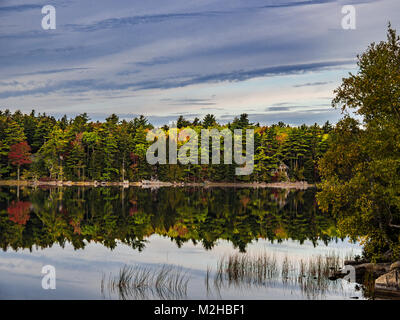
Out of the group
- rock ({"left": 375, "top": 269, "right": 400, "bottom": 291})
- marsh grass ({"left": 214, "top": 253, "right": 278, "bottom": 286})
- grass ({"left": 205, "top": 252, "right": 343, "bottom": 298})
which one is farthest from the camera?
marsh grass ({"left": 214, "top": 253, "right": 278, "bottom": 286})

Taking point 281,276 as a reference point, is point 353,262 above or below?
above

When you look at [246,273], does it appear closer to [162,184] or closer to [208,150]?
[208,150]

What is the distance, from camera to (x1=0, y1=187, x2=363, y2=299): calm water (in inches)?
504

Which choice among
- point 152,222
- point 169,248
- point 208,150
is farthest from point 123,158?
point 169,248

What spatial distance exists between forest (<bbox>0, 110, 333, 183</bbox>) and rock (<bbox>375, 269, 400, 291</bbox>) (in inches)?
1969

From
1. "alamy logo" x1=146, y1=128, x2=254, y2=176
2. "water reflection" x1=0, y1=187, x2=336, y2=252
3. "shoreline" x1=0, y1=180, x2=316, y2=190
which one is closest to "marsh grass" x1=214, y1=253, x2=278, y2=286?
"water reflection" x1=0, y1=187, x2=336, y2=252

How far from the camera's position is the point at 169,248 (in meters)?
20.1

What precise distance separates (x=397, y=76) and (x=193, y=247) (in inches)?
467

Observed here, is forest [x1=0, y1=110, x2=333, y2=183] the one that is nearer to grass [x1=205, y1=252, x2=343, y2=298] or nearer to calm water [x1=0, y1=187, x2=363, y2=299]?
calm water [x1=0, y1=187, x2=363, y2=299]

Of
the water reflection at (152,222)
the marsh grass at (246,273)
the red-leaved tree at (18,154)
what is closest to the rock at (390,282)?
the marsh grass at (246,273)

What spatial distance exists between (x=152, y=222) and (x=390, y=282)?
719 inches

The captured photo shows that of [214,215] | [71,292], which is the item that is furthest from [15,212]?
[71,292]

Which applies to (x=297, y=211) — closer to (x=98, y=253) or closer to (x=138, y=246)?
(x=138, y=246)
